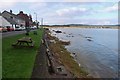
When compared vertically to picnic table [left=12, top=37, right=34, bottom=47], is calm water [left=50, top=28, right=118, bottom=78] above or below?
below

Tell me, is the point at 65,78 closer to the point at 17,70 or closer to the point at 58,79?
the point at 58,79

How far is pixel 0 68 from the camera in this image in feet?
41.1

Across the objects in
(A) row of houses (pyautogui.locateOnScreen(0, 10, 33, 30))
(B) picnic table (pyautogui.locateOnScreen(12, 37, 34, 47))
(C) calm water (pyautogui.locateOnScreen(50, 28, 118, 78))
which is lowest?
(C) calm water (pyautogui.locateOnScreen(50, 28, 118, 78))

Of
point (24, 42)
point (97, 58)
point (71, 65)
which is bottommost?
point (97, 58)

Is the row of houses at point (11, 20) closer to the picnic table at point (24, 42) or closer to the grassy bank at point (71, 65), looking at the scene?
the grassy bank at point (71, 65)

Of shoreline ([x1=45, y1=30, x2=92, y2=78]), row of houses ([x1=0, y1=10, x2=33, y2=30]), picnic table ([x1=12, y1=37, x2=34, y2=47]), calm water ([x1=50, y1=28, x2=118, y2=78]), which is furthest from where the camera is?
row of houses ([x1=0, y1=10, x2=33, y2=30])

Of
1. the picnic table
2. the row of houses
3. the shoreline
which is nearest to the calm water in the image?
the shoreline

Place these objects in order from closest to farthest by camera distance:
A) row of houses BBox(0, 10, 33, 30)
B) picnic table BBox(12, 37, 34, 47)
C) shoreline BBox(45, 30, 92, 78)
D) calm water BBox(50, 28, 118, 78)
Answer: shoreline BBox(45, 30, 92, 78) < picnic table BBox(12, 37, 34, 47) < calm water BBox(50, 28, 118, 78) < row of houses BBox(0, 10, 33, 30)

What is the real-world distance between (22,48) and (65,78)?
7.89 m

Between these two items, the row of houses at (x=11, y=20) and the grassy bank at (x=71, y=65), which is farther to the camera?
the row of houses at (x=11, y=20)

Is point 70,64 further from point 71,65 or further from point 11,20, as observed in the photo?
point 11,20

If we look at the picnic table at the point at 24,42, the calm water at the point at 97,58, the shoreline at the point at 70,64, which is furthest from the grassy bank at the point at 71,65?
the picnic table at the point at 24,42

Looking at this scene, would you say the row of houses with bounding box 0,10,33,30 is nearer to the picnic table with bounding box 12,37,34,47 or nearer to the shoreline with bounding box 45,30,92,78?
the shoreline with bounding box 45,30,92,78

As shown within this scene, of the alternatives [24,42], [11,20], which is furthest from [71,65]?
[11,20]
